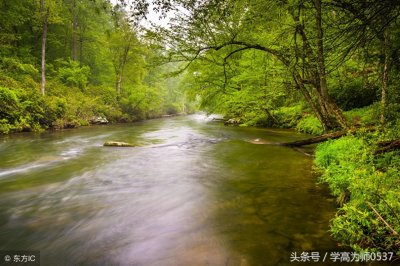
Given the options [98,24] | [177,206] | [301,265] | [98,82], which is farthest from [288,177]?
[98,24]

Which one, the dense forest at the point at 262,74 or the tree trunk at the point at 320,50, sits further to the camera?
the tree trunk at the point at 320,50

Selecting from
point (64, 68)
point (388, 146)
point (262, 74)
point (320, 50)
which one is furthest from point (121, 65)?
point (388, 146)

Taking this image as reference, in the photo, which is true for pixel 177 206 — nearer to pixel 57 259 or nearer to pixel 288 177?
pixel 57 259

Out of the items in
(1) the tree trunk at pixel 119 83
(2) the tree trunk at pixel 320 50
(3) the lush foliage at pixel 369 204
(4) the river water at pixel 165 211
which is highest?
(1) the tree trunk at pixel 119 83

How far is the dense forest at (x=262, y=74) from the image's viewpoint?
12.1ft

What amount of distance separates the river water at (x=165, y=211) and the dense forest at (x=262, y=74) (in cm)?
68

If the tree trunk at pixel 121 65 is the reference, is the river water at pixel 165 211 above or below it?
below

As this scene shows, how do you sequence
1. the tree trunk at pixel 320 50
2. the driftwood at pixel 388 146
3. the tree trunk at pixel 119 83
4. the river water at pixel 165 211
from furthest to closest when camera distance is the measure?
the tree trunk at pixel 119 83 → the tree trunk at pixel 320 50 → the driftwood at pixel 388 146 → the river water at pixel 165 211

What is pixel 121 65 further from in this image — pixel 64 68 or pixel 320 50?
pixel 320 50

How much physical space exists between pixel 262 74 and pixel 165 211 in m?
8.73

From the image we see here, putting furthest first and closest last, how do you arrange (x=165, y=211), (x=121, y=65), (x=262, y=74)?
(x=121, y=65)
(x=262, y=74)
(x=165, y=211)

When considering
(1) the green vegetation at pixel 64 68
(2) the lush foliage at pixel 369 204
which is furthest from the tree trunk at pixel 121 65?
(2) the lush foliage at pixel 369 204

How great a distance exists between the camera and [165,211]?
4.27 metres

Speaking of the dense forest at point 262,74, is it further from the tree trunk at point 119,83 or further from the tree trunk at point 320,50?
the tree trunk at point 119,83
